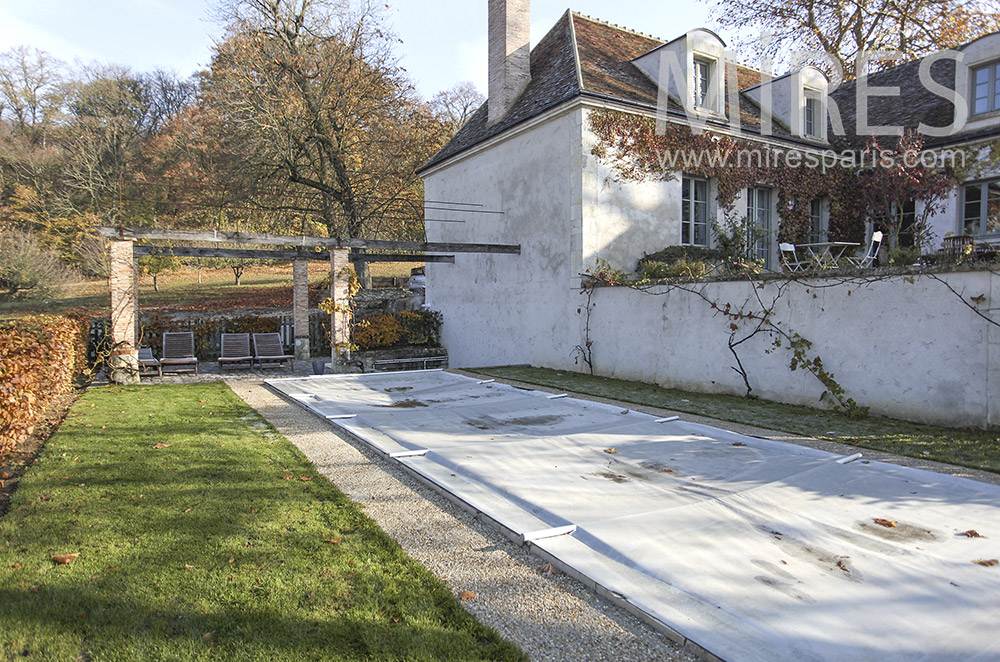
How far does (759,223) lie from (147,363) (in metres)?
14.6

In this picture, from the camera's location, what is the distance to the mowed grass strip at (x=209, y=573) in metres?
2.56

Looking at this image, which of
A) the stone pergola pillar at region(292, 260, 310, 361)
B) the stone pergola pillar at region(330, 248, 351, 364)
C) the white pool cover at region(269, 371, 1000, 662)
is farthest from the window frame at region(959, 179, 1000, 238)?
the stone pergola pillar at region(292, 260, 310, 361)

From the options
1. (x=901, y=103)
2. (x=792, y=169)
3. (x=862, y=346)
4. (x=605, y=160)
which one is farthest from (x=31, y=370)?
(x=901, y=103)

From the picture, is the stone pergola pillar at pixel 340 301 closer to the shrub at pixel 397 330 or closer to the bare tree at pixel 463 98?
the shrub at pixel 397 330

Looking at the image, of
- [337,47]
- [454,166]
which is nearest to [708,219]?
[454,166]

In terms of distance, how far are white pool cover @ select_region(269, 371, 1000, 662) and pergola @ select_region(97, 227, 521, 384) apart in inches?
263

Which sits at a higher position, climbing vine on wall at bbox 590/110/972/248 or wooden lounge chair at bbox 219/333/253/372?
climbing vine on wall at bbox 590/110/972/248

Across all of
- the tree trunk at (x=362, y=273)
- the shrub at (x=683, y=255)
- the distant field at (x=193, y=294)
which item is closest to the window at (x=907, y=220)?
the shrub at (x=683, y=255)

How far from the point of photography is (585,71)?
44.5ft

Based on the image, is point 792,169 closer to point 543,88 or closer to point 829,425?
point 543,88

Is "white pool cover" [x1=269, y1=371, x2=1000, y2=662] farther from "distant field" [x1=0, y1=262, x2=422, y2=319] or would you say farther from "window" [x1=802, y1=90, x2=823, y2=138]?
"distant field" [x1=0, y1=262, x2=422, y2=319]

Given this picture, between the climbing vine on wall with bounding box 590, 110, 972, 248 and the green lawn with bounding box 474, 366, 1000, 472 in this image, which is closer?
the green lawn with bounding box 474, 366, 1000, 472

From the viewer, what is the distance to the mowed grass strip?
2.56 metres

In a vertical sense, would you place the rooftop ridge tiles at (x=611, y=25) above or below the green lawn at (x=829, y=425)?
above
